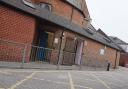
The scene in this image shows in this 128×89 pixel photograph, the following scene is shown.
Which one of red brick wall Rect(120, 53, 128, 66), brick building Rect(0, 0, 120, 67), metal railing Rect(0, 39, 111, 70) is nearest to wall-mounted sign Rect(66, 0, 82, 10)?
brick building Rect(0, 0, 120, 67)

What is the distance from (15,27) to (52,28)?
18.9ft

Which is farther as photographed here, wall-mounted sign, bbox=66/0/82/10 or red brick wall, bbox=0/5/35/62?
wall-mounted sign, bbox=66/0/82/10

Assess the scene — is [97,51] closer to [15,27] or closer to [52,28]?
[52,28]

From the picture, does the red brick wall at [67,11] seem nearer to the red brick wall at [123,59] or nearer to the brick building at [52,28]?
the brick building at [52,28]

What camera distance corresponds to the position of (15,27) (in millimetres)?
17578

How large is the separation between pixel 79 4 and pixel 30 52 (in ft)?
46.5

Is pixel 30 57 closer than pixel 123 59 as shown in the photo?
Yes

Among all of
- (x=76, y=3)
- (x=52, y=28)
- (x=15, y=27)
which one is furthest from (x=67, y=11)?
(x=15, y=27)

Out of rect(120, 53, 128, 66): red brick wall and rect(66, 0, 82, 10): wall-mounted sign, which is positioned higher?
rect(66, 0, 82, 10): wall-mounted sign

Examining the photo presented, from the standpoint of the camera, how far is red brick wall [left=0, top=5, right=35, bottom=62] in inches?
650

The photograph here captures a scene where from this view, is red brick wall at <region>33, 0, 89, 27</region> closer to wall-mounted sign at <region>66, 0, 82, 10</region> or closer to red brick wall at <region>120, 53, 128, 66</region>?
wall-mounted sign at <region>66, 0, 82, 10</region>

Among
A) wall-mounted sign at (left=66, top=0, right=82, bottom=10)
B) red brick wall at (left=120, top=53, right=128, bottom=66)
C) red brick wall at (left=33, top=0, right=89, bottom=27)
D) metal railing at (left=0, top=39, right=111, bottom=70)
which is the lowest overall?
metal railing at (left=0, top=39, right=111, bottom=70)

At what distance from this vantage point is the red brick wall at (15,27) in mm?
16513

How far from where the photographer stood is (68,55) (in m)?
21.6
